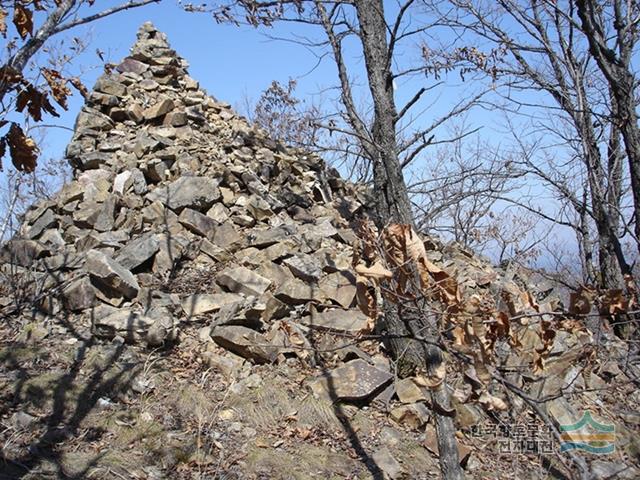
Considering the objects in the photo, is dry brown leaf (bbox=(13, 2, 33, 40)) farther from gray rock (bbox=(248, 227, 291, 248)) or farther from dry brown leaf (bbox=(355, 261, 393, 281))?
gray rock (bbox=(248, 227, 291, 248))

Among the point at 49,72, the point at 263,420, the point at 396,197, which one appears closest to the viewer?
the point at 49,72

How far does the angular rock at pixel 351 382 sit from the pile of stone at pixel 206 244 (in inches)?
0.5

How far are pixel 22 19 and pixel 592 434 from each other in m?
5.41

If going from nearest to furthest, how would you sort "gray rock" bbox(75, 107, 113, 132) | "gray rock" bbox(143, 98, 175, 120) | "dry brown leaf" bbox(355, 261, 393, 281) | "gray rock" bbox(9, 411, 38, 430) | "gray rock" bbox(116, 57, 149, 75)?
1. "dry brown leaf" bbox(355, 261, 393, 281)
2. "gray rock" bbox(9, 411, 38, 430)
3. "gray rock" bbox(75, 107, 113, 132)
4. "gray rock" bbox(143, 98, 175, 120)
5. "gray rock" bbox(116, 57, 149, 75)

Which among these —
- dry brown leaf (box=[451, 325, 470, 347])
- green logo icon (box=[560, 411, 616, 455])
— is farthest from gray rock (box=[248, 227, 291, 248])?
dry brown leaf (box=[451, 325, 470, 347])

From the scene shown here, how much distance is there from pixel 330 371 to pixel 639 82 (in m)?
4.52

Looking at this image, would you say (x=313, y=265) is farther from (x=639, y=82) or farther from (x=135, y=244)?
(x=639, y=82)

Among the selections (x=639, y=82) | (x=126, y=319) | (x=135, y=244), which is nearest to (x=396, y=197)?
(x=126, y=319)

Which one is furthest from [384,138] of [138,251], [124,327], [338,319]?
[138,251]

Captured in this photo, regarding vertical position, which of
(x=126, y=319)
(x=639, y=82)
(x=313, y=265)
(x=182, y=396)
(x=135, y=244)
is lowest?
(x=182, y=396)

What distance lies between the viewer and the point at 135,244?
6043 millimetres

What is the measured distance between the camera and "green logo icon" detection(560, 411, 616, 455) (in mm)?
4992

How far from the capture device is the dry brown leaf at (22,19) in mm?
2670

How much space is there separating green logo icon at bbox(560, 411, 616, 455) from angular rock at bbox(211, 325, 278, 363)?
267 centimetres
